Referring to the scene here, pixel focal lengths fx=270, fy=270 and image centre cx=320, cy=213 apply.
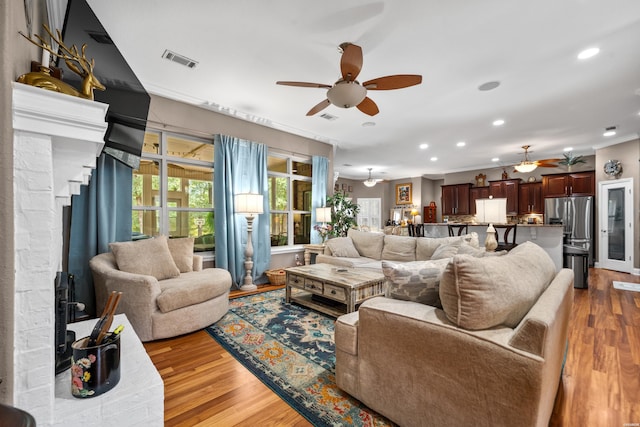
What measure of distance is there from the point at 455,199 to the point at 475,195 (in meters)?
0.60

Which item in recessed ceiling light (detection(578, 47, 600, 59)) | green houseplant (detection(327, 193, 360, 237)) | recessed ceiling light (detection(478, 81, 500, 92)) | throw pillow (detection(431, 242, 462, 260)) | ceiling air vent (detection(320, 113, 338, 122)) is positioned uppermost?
ceiling air vent (detection(320, 113, 338, 122))

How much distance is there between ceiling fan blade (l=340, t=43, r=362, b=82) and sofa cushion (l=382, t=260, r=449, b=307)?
5.54 ft

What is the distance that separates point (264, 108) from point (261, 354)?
3261 millimetres

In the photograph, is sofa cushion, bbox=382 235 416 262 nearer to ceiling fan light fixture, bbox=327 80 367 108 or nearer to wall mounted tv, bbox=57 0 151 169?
ceiling fan light fixture, bbox=327 80 367 108

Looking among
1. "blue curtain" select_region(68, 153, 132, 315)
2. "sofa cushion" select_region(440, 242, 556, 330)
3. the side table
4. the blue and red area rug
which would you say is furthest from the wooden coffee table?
"blue curtain" select_region(68, 153, 132, 315)

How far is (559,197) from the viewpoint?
669 centimetres

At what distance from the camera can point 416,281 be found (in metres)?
1.56

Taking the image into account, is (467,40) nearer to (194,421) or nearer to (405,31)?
(405,31)

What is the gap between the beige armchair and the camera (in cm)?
233

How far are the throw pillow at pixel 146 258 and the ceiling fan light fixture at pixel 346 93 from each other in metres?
2.38

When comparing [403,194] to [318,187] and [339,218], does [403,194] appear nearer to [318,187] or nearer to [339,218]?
[339,218]

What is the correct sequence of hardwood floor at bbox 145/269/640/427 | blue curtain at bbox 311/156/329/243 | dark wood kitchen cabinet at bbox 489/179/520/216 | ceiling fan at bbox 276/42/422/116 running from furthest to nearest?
dark wood kitchen cabinet at bbox 489/179/520/216 < blue curtain at bbox 311/156/329/243 < ceiling fan at bbox 276/42/422/116 < hardwood floor at bbox 145/269/640/427

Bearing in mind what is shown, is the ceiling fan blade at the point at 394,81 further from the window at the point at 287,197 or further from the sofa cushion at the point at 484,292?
the window at the point at 287,197

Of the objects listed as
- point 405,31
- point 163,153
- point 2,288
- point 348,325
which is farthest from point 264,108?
point 2,288
